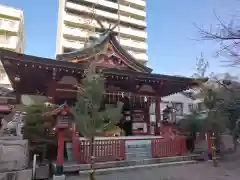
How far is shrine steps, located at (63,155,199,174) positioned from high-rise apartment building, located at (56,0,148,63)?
119ft

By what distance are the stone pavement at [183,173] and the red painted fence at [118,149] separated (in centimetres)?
80

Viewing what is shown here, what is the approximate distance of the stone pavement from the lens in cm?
734

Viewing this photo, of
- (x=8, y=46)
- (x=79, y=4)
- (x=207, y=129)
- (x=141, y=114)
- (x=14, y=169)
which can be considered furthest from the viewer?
(x=79, y=4)

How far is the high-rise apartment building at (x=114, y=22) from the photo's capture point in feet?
146

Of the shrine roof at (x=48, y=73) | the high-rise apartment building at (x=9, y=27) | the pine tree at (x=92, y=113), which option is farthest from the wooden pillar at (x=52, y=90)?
the high-rise apartment building at (x=9, y=27)

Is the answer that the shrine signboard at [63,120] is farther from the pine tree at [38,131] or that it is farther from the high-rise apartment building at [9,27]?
the high-rise apartment building at [9,27]

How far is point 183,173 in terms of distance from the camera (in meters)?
7.94

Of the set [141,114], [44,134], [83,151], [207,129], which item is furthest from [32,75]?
[207,129]

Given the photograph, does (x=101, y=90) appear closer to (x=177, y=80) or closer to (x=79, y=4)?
(x=177, y=80)

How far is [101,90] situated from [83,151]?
10.3 ft

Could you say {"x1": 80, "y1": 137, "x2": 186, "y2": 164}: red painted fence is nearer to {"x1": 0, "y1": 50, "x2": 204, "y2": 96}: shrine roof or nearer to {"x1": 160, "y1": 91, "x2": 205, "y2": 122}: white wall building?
{"x1": 0, "y1": 50, "x2": 204, "y2": 96}: shrine roof

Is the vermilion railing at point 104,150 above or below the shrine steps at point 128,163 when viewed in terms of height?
above

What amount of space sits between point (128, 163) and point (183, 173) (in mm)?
2157

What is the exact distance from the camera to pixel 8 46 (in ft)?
122
